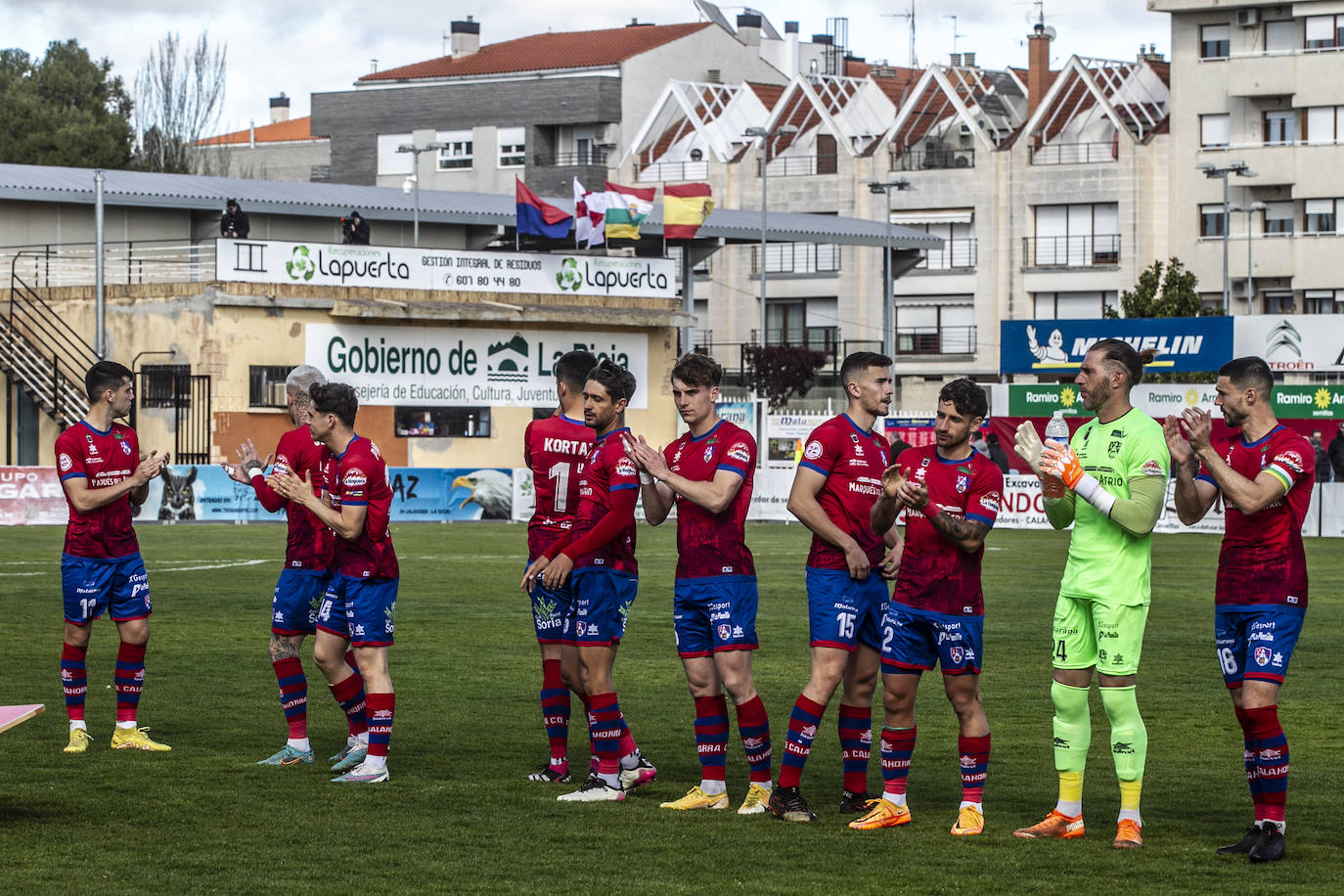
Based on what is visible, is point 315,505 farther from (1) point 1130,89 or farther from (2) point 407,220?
(1) point 1130,89

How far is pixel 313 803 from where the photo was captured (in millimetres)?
10078

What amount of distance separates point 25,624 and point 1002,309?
6110 centimetres

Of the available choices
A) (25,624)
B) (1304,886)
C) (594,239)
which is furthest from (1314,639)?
(594,239)

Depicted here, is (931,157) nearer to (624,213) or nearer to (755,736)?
(624,213)

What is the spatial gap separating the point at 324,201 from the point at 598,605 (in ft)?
144

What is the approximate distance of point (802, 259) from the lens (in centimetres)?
8038

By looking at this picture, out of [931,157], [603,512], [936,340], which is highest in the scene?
[931,157]

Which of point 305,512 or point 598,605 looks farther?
point 305,512

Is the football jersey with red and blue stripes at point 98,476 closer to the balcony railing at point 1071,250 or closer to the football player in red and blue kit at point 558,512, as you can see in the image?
the football player in red and blue kit at point 558,512

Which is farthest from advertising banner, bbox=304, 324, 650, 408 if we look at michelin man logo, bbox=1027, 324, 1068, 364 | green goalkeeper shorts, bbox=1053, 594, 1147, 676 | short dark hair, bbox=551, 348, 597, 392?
green goalkeeper shorts, bbox=1053, 594, 1147, 676

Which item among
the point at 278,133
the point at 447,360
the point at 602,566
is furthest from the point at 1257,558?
the point at 278,133

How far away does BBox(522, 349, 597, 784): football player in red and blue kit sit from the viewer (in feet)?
35.4

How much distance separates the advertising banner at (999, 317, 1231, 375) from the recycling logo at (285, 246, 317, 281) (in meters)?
17.7

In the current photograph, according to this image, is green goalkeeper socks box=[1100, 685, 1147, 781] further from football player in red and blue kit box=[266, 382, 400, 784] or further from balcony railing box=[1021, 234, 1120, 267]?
balcony railing box=[1021, 234, 1120, 267]
